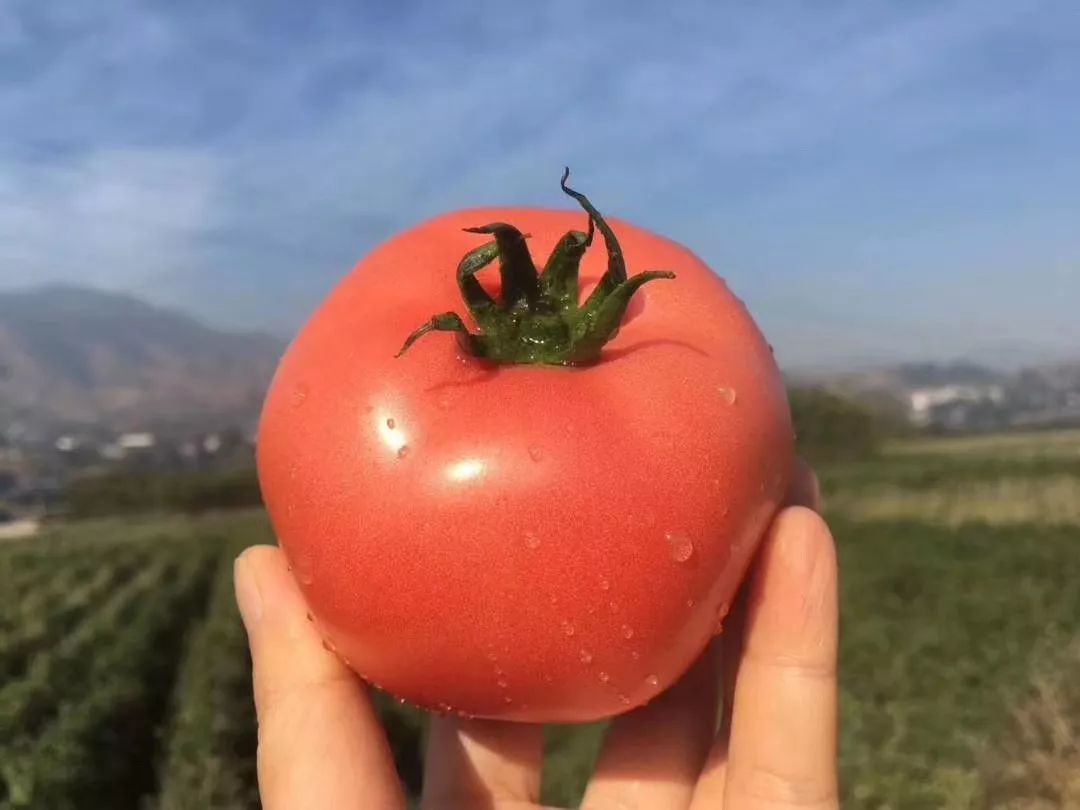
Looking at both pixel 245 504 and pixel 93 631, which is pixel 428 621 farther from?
pixel 245 504

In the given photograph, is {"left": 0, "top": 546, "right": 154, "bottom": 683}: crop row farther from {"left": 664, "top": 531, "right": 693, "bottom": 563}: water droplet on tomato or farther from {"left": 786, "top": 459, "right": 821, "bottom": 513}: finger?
{"left": 664, "top": 531, "right": 693, "bottom": 563}: water droplet on tomato

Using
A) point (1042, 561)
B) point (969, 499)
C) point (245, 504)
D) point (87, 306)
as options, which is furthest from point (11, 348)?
point (1042, 561)

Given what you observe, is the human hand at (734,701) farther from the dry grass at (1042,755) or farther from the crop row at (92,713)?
the crop row at (92,713)

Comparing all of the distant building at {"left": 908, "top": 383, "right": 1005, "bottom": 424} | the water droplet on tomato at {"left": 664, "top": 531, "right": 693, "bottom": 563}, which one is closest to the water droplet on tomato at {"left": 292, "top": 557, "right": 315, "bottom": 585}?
the water droplet on tomato at {"left": 664, "top": 531, "right": 693, "bottom": 563}

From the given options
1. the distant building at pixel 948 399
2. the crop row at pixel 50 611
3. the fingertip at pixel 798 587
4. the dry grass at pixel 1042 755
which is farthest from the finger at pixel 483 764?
the distant building at pixel 948 399

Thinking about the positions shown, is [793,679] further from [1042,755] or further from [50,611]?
[50,611]

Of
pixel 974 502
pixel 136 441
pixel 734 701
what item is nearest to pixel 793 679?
pixel 734 701

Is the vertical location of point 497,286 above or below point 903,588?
above
